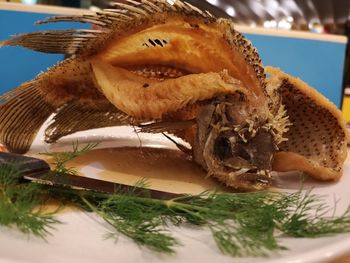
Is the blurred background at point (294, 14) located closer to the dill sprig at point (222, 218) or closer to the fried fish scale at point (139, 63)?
the fried fish scale at point (139, 63)

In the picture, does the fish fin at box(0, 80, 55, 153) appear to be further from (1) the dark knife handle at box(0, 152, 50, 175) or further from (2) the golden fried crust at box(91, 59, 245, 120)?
(1) the dark knife handle at box(0, 152, 50, 175)

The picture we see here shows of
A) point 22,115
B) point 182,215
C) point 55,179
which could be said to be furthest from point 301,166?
point 22,115

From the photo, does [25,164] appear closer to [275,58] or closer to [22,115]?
[22,115]

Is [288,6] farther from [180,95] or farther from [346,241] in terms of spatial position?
[346,241]

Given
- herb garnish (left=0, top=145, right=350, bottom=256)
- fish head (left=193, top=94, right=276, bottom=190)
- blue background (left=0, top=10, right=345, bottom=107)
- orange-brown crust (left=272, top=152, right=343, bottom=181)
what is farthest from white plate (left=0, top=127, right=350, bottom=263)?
blue background (left=0, top=10, right=345, bottom=107)

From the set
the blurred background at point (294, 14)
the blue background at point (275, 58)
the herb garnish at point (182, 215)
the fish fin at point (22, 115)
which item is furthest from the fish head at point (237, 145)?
the blurred background at point (294, 14)

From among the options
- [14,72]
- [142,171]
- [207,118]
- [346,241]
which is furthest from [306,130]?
[14,72]
